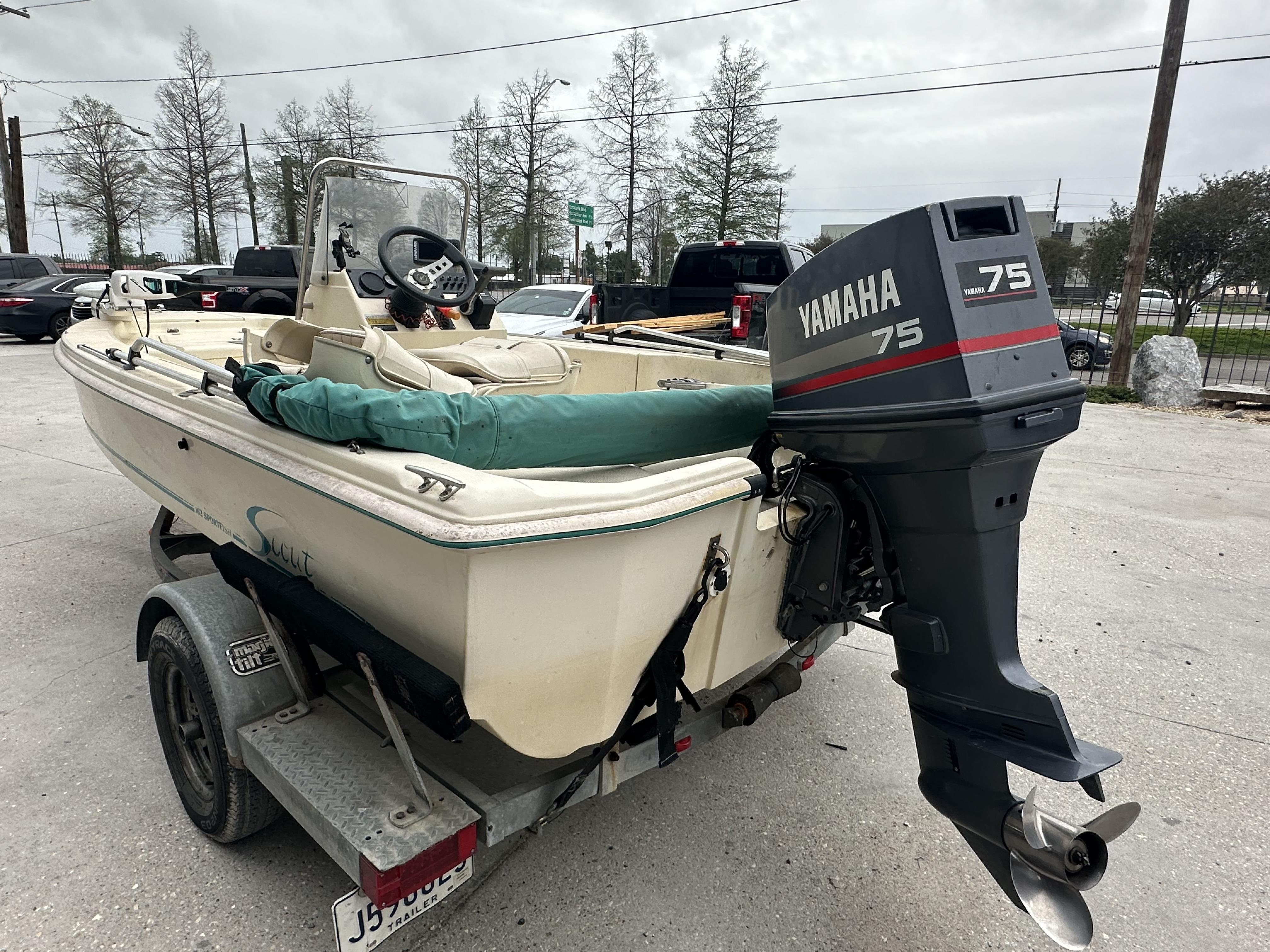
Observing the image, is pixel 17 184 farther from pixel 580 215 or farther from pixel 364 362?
pixel 364 362

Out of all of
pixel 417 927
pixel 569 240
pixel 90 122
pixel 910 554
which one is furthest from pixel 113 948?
pixel 90 122

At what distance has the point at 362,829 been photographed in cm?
166

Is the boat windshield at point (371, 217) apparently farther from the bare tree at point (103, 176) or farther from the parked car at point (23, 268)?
the bare tree at point (103, 176)

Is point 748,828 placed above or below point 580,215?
below

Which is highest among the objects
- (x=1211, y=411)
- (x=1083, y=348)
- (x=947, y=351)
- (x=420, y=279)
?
(x=420, y=279)

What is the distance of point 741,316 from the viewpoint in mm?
7441

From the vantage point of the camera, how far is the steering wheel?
3.55 meters

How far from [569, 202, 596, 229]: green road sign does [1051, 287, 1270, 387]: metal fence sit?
40.8 ft

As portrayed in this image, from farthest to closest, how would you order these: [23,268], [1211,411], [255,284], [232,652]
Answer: [23,268], [255,284], [1211,411], [232,652]

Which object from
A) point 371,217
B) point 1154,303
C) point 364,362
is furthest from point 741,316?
point 1154,303

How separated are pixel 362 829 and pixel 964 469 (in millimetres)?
1517

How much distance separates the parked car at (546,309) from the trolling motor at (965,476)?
7477 mm

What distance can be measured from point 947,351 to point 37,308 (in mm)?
17384

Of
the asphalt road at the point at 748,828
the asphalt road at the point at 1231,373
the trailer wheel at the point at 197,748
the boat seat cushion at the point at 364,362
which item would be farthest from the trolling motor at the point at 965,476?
the asphalt road at the point at 1231,373
